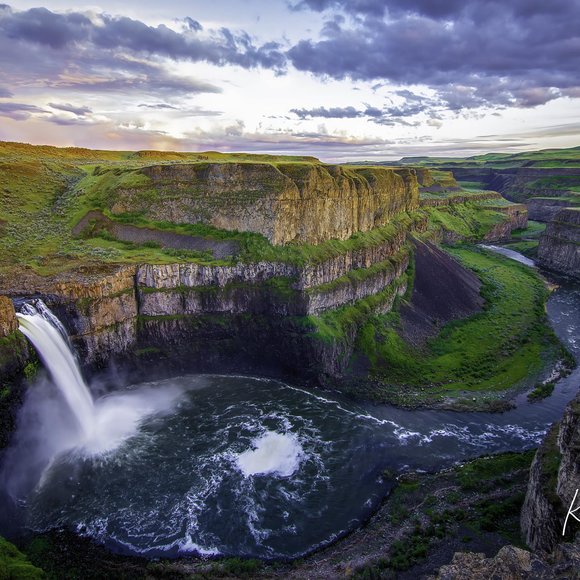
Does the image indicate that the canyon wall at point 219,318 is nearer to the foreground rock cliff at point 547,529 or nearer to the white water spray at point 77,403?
the white water spray at point 77,403

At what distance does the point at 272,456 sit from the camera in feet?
115

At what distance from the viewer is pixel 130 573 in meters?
25.2

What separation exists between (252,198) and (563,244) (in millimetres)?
74629

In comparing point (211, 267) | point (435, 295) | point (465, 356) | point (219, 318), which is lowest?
point (465, 356)

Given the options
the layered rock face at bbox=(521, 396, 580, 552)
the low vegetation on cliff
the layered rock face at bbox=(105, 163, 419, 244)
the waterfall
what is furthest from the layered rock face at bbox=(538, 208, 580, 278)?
the waterfall

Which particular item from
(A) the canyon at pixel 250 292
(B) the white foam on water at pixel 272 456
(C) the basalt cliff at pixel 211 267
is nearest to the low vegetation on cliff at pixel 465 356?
(A) the canyon at pixel 250 292

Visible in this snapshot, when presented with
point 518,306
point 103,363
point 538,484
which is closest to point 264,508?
point 538,484

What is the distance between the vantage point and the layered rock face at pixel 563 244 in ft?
301

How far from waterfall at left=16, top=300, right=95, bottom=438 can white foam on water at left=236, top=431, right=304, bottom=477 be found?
43.8ft

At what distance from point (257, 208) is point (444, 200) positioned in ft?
300

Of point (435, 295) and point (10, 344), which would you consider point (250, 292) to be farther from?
point (435, 295)

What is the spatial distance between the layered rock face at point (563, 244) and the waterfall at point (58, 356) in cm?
9134

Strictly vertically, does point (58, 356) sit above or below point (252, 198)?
below

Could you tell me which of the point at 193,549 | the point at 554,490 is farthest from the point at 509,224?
the point at 193,549
